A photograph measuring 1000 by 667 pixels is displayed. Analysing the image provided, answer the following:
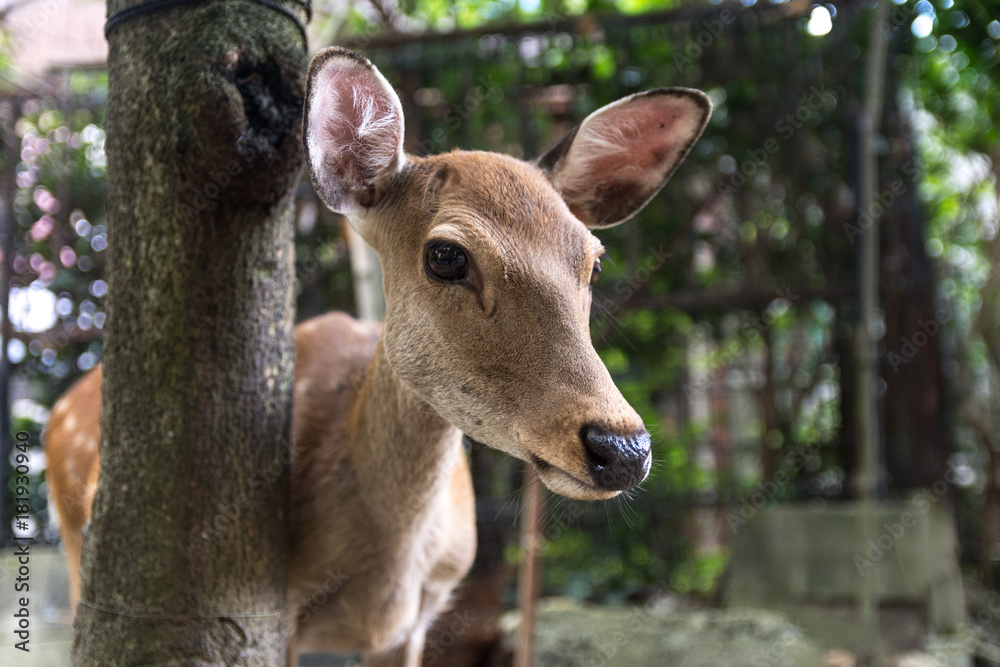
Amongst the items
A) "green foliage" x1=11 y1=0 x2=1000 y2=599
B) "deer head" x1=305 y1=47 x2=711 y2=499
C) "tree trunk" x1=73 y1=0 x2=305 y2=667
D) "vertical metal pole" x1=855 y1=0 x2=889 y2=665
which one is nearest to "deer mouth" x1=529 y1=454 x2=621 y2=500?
"deer head" x1=305 y1=47 x2=711 y2=499

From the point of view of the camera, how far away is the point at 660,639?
14.5ft

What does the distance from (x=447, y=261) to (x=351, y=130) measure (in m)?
0.45

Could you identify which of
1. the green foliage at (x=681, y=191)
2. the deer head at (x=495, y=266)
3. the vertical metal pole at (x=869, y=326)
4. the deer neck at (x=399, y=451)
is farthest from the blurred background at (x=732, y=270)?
the deer head at (x=495, y=266)

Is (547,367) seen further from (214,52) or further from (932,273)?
(932,273)

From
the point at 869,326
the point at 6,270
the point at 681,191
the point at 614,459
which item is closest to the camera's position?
the point at 614,459

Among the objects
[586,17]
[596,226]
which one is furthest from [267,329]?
[586,17]

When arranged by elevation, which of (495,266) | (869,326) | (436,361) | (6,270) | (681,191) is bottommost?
(436,361)

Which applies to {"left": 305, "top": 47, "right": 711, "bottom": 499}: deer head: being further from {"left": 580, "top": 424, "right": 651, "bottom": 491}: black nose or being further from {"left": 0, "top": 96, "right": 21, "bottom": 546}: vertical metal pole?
{"left": 0, "top": 96, "right": 21, "bottom": 546}: vertical metal pole

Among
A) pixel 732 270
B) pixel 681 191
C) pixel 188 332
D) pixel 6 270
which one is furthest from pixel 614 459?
pixel 6 270

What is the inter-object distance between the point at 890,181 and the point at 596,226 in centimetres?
402

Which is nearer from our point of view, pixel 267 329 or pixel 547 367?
pixel 547 367

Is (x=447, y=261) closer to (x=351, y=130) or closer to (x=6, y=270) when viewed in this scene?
(x=351, y=130)

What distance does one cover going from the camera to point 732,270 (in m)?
5.79

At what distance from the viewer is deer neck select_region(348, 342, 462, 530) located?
206cm
